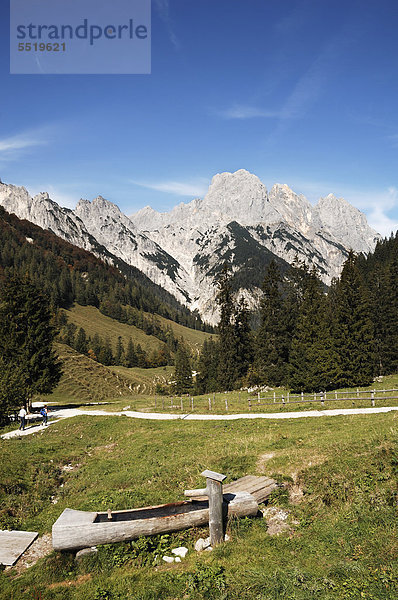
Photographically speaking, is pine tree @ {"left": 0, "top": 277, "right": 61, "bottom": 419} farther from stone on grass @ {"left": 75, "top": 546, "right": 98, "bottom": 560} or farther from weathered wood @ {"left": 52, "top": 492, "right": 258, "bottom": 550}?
stone on grass @ {"left": 75, "top": 546, "right": 98, "bottom": 560}

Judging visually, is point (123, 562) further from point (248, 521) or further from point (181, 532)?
point (248, 521)

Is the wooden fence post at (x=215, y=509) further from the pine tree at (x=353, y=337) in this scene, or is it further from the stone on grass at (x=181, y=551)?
the pine tree at (x=353, y=337)

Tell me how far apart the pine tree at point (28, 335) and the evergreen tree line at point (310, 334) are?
33.0 m

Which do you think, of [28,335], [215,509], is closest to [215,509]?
[215,509]

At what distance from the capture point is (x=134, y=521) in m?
10.9

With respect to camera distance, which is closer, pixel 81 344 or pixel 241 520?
pixel 241 520

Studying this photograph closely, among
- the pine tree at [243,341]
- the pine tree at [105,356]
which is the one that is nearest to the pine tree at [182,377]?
the pine tree at [243,341]

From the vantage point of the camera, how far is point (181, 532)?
38.0 ft

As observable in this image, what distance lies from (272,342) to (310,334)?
1103cm

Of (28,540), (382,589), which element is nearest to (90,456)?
(28,540)

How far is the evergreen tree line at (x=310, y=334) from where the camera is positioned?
51281mm

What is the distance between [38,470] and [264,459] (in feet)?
42.0

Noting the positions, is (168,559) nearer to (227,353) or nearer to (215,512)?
(215,512)

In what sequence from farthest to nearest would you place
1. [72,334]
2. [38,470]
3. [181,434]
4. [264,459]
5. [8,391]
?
1. [72,334]
2. [8,391]
3. [181,434]
4. [38,470]
5. [264,459]
